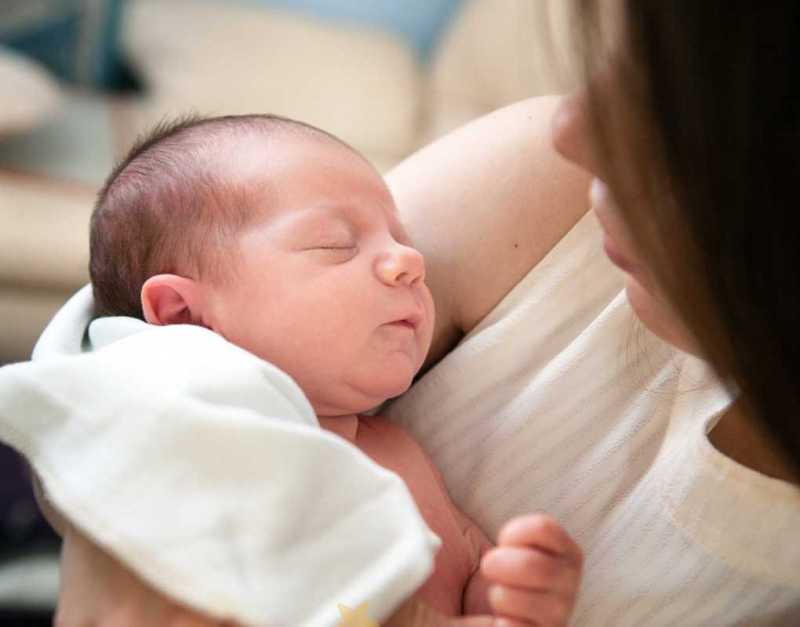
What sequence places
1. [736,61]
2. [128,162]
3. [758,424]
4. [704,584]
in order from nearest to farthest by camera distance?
1. [736,61]
2. [758,424]
3. [704,584]
4. [128,162]

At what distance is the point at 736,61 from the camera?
1.61ft

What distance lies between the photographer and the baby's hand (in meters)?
0.57

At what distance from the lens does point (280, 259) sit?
0.75 metres

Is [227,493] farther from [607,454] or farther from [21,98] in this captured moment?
[21,98]

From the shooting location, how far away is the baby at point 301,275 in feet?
2.43

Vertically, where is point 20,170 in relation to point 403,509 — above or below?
below

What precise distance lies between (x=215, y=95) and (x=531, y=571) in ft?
6.47

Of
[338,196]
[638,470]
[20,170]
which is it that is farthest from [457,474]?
[20,170]

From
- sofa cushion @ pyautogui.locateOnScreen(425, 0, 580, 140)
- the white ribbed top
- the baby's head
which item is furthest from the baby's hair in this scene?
sofa cushion @ pyautogui.locateOnScreen(425, 0, 580, 140)

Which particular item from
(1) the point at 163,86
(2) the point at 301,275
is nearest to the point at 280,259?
(2) the point at 301,275

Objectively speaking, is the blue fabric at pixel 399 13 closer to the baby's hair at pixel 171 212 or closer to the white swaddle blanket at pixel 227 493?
the baby's hair at pixel 171 212

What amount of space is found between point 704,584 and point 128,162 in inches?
23.3

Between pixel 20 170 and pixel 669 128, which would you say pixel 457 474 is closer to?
pixel 669 128

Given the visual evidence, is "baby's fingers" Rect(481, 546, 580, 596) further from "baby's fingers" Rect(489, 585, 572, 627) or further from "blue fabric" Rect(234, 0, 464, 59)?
"blue fabric" Rect(234, 0, 464, 59)
